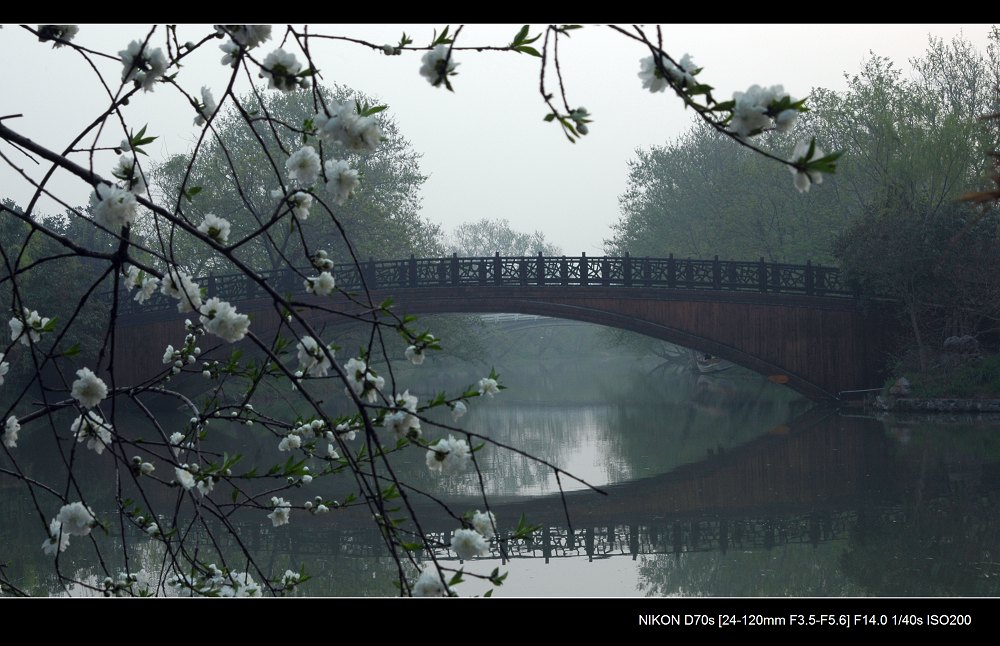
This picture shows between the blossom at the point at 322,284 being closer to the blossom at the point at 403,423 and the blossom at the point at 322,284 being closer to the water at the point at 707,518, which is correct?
the blossom at the point at 403,423

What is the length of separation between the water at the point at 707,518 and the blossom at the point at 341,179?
1.56 m

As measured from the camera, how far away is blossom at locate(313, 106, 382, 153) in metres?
2.05

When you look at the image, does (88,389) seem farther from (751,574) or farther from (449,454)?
(751,574)

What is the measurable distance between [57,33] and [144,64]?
25 centimetres

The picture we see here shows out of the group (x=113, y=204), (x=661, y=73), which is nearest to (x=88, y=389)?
(x=113, y=204)

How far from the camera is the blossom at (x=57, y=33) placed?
238 cm

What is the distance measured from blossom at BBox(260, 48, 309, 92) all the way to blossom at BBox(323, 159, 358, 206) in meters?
0.19

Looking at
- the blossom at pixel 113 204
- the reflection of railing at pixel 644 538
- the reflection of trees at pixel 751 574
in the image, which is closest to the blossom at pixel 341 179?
the blossom at pixel 113 204

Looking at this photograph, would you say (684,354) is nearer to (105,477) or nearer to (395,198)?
(395,198)
